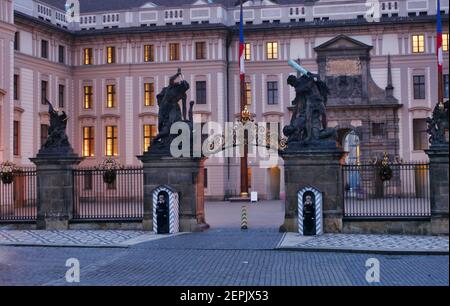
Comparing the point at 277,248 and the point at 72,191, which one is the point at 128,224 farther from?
the point at 277,248

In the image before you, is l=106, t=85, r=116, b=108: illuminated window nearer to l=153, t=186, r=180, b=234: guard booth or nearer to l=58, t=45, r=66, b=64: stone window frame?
l=58, t=45, r=66, b=64: stone window frame

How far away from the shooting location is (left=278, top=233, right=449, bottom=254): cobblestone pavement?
18.3 m

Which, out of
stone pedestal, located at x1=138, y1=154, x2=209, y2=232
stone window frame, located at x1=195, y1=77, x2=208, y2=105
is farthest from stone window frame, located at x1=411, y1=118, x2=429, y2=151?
stone pedestal, located at x1=138, y1=154, x2=209, y2=232

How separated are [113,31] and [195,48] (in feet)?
20.0

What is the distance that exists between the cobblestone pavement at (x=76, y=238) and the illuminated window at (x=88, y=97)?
26.7m

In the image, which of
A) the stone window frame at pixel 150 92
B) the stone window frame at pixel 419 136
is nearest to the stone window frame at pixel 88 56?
the stone window frame at pixel 150 92

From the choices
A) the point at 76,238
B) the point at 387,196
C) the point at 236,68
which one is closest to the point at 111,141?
the point at 236,68

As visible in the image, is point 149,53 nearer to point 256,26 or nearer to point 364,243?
point 256,26

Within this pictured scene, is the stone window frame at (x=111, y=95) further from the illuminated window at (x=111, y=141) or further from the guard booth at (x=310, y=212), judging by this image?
the guard booth at (x=310, y=212)

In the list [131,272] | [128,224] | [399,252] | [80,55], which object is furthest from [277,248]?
[80,55]

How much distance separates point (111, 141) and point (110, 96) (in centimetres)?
335

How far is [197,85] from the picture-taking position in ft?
163

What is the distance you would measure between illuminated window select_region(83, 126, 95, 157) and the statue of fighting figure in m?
29.4

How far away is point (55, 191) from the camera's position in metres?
25.2
